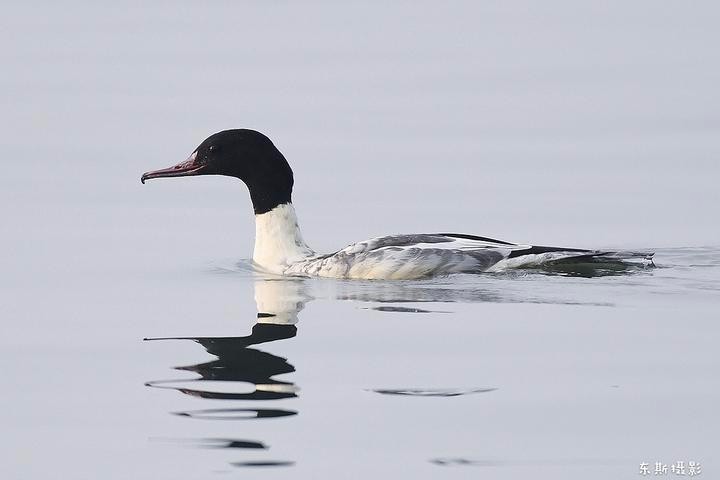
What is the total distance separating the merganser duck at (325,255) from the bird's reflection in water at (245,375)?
1.57m

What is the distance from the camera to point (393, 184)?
19859mm

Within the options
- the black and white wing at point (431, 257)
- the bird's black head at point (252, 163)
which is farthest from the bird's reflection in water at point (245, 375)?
the bird's black head at point (252, 163)

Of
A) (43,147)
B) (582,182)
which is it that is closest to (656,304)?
(582,182)

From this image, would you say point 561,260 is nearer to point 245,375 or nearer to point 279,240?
point 279,240

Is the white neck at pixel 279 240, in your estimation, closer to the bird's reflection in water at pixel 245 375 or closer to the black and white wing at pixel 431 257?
the black and white wing at pixel 431 257

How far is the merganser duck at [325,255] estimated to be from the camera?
571 inches

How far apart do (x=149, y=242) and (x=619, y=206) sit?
17.6 ft

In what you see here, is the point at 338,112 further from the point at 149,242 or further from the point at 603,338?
the point at 603,338

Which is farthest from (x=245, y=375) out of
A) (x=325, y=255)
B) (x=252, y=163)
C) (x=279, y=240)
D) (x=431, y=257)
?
(x=252, y=163)

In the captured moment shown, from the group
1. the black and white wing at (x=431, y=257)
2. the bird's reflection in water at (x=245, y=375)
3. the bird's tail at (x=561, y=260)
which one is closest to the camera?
the bird's reflection in water at (x=245, y=375)

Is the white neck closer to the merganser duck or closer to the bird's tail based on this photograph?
the merganser duck

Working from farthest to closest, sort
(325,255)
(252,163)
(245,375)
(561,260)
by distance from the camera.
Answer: (252,163) → (325,255) → (561,260) → (245,375)

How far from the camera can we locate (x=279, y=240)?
15.3m

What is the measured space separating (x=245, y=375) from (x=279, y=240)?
4.86m
